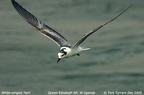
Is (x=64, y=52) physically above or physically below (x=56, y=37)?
below

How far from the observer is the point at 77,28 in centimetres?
1578

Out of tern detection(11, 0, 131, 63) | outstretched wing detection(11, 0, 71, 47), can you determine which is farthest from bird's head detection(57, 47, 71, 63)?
outstretched wing detection(11, 0, 71, 47)

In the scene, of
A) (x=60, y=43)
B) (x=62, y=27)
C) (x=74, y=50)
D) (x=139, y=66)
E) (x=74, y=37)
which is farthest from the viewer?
(x=62, y=27)

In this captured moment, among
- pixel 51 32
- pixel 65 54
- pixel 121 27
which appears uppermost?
pixel 121 27

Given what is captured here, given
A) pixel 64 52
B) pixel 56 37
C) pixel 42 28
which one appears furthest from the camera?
pixel 42 28

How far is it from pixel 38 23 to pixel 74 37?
3217mm

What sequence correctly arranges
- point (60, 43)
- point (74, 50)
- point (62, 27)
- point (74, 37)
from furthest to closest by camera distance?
point (62, 27) → point (74, 37) → point (60, 43) → point (74, 50)

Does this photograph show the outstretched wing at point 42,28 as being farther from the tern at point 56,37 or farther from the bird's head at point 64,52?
the bird's head at point 64,52

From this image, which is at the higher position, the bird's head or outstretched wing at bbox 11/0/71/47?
outstretched wing at bbox 11/0/71/47

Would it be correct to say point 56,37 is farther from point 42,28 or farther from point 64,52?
point 64,52

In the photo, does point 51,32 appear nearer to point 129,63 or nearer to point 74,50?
point 74,50

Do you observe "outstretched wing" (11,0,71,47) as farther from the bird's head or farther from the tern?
the bird's head

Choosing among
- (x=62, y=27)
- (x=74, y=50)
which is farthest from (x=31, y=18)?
(x=62, y=27)

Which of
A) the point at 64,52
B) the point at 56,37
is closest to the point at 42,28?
the point at 56,37
